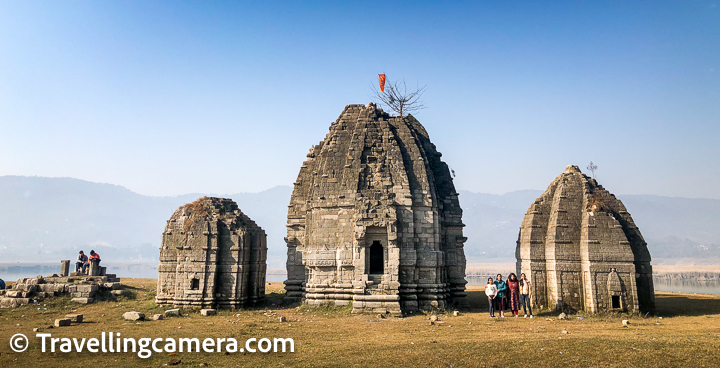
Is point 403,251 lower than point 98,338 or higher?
higher

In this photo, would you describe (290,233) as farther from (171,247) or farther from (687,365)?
(687,365)

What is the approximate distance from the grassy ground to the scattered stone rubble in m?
0.81

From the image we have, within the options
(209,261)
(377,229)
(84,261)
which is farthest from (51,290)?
(377,229)

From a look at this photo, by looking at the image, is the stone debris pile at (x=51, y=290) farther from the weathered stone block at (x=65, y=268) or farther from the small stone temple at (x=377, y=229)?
the small stone temple at (x=377, y=229)

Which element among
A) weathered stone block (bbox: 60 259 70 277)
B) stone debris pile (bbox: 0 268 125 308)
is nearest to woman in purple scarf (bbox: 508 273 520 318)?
stone debris pile (bbox: 0 268 125 308)

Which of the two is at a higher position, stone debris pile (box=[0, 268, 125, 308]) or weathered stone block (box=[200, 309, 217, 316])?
→ stone debris pile (box=[0, 268, 125, 308])

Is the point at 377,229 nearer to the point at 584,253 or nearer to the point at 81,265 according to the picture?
the point at 584,253

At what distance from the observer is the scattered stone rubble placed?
23500 mm

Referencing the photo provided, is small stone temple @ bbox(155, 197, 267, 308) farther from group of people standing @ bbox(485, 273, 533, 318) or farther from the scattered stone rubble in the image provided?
group of people standing @ bbox(485, 273, 533, 318)

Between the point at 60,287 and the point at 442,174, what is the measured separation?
72.3ft

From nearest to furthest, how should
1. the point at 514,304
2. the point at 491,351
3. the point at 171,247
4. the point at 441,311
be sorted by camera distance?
the point at 491,351, the point at 514,304, the point at 441,311, the point at 171,247

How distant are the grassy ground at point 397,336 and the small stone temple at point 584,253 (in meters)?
1.08

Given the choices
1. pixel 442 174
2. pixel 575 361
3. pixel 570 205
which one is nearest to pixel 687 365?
pixel 575 361

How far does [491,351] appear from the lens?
12.2 metres
